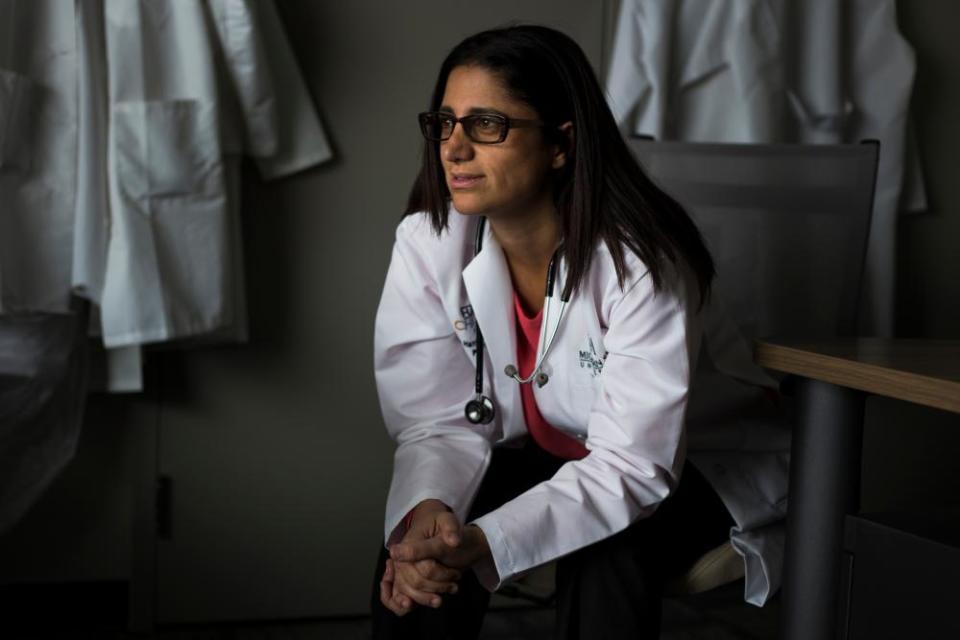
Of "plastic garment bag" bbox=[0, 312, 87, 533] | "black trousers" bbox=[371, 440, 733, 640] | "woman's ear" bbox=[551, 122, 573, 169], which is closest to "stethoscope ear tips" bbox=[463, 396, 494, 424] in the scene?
"black trousers" bbox=[371, 440, 733, 640]

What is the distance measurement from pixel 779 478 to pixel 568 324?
34 centimetres

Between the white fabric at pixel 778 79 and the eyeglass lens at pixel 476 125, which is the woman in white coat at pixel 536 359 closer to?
the eyeglass lens at pixel 476 125

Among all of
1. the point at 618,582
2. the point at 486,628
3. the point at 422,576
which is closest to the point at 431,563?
the point at 422,576

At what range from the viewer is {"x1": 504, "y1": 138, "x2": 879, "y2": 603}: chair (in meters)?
1.84

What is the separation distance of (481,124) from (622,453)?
439 mm

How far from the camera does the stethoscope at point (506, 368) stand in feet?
4.80

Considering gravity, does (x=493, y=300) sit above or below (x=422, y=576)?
above

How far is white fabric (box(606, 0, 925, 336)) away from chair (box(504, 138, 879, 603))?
31 cm

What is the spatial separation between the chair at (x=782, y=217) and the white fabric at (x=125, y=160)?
72cm

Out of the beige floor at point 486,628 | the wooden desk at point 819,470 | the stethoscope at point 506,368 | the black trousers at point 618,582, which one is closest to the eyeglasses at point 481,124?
the stethoscope at point 506,368

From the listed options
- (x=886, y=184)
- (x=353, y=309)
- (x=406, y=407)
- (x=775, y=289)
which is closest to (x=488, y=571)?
(x=406, y=407)

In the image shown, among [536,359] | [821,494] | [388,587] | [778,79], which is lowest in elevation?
[388,587]

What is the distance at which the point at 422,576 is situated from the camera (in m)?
1.24

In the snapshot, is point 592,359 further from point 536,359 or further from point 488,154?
point 488,154
